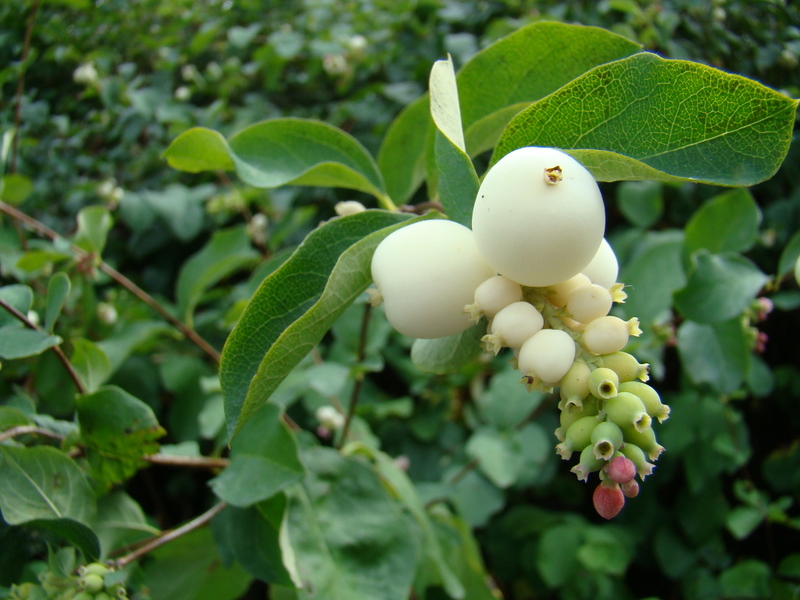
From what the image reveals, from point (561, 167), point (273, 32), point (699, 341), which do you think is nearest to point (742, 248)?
point (699, 341)

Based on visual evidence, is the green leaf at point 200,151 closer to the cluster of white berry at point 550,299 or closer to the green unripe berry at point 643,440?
the cluster of white berry at point 550,299

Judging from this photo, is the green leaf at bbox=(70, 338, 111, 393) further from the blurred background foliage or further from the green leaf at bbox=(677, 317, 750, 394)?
the green leaf at bbox=(677, 317, 750, 394)

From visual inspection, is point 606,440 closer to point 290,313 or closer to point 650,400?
point 650,400

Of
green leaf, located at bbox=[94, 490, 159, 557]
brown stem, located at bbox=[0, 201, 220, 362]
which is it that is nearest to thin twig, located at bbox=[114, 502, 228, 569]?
green leaf, located at bbox=[94, 490, 159, 557]

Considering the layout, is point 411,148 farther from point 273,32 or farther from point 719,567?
point 273,32

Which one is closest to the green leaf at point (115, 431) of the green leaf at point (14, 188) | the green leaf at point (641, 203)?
the green leaf at point (14, 188)

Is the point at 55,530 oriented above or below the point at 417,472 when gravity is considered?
above
